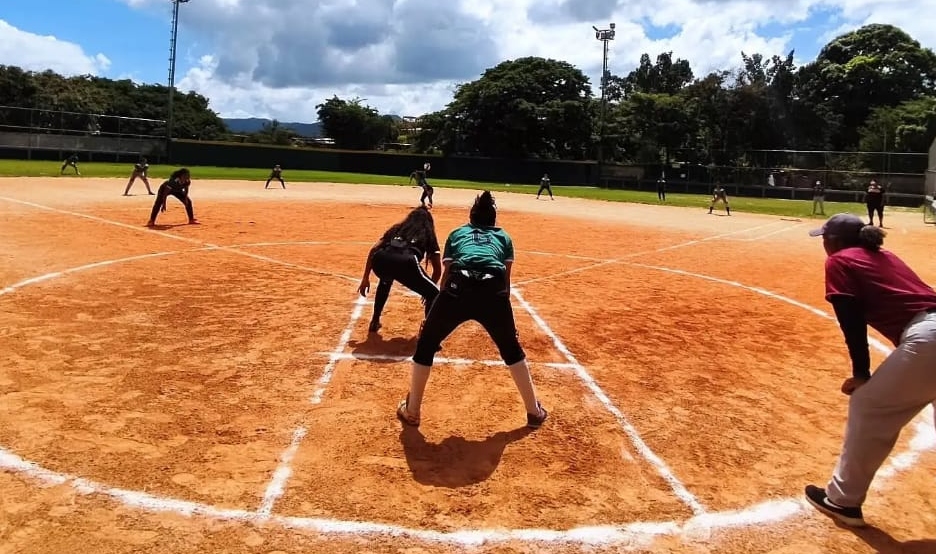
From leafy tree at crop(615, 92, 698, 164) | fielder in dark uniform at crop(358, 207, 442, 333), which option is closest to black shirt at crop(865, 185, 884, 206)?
fielder in dark uniform at crop(358, 207, 442, 333)

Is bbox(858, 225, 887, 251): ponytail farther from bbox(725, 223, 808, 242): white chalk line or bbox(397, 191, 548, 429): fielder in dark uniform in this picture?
bbox(725, 223, 808, 242): white chalk line

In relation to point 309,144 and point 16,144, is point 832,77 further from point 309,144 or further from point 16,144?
point 16,144

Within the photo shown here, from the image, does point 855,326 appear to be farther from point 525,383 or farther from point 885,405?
point 525,383

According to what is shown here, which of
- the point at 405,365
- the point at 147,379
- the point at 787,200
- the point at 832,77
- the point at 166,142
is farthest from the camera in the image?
the point at 832,77

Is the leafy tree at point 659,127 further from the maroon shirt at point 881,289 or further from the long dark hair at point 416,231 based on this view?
the maroon shirt at point 881,289

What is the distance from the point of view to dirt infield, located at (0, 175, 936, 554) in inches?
178

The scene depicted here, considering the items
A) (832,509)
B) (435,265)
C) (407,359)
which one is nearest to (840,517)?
(832,509)

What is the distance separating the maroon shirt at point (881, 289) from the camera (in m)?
4.42

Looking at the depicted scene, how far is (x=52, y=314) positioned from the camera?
9289 mm

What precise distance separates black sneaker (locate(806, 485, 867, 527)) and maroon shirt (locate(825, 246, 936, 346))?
4.09 ft

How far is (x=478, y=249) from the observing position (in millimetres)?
5715

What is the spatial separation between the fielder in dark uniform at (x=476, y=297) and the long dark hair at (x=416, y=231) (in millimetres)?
2405

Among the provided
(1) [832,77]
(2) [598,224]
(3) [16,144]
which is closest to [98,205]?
(2) [598,224]

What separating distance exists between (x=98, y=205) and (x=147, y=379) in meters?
19.2
